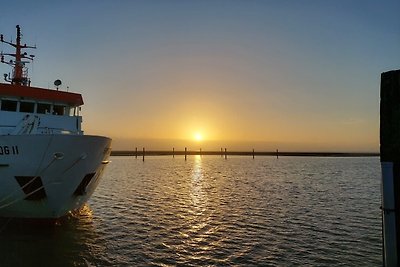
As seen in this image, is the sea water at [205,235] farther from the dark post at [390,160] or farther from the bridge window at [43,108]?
the bridge window at [43,108]

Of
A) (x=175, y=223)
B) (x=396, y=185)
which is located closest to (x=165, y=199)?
(x=175, y=223)

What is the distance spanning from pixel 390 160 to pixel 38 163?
11.9 m

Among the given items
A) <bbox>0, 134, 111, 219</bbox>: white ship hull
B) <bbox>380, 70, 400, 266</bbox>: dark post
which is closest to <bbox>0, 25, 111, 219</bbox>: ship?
<bbox>0, 134, 111, 219</bbox>: white ship hull

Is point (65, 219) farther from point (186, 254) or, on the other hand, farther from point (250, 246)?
point (250, 246)

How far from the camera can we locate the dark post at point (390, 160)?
5434 mm

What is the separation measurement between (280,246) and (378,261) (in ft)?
10.2

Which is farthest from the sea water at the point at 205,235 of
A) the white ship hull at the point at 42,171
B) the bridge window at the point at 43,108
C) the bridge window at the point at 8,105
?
the bridge window at the point at 43,108

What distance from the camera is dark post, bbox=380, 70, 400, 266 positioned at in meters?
5.43

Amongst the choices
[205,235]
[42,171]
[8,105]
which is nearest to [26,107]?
[8,105]

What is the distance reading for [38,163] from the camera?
1305 centimetres

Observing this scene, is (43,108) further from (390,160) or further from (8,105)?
(390,160)

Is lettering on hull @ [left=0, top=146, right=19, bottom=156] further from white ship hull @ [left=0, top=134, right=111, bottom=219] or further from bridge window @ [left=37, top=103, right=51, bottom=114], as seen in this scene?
bridge window @ [left=37, top=103, right=51, bottom=114]

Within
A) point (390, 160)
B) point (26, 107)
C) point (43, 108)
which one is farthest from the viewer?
point (43, 108)

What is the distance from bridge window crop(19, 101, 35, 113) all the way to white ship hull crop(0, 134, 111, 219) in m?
3.62
